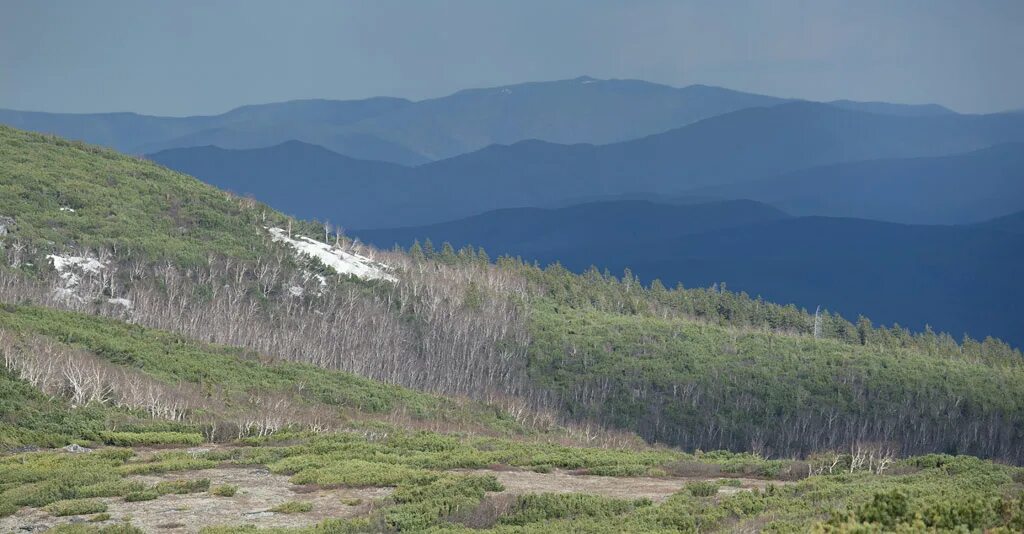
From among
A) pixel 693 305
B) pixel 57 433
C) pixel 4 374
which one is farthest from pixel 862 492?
pixel 693 305

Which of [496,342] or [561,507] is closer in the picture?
[561,507]

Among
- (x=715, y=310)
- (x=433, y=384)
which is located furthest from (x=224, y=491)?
(x=715, y=310)

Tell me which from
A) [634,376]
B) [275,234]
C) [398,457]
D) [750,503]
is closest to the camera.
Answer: [750,503]

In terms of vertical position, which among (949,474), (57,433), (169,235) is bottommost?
(57,433)

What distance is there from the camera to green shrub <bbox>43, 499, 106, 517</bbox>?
2656cm

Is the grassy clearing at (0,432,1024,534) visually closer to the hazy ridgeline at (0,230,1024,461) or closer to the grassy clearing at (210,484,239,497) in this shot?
the grassy clearing at (210,484,239,497)

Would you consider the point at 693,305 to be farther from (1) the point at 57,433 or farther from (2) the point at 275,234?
(1) the point at 57,433

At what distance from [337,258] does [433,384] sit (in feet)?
82.1

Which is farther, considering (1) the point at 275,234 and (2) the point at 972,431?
(1) the point at 275,234

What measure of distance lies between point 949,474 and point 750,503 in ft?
26.0

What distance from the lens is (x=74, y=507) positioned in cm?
2675

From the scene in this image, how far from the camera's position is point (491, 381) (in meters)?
88.8

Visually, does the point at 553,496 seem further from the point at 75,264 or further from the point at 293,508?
the point at 75,264

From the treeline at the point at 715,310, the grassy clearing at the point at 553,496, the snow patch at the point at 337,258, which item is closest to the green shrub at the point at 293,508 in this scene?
the grassy clearing at the point at 553,496
